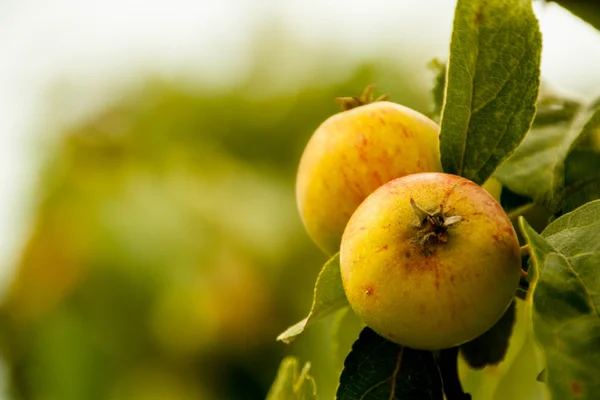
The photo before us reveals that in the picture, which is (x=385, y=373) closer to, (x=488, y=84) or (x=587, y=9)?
(x=488, y=84)

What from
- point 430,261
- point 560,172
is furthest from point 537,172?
point 430,261

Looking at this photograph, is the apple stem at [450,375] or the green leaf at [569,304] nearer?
the green leaf at [569,304]

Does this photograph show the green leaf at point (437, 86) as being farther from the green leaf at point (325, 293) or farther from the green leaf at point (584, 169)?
the green leaf at point (325, 293)

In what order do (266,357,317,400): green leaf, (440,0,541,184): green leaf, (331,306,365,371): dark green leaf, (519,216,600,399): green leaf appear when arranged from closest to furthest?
1. (519,216,600,399): green leaf
2. (440,0,541,184): green leaf
3. (266,357,317,400): green leaf
4. (331,306,365,371): dark green leaf

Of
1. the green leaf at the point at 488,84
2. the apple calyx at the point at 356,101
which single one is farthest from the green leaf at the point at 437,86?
the green leaf at the point at 488,84

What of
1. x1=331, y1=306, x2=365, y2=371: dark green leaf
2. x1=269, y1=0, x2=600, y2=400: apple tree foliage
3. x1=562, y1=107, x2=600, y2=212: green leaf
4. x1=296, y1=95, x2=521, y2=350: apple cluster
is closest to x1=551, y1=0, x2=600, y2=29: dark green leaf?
x1=269, y1=0, x2=600, y2=400: apple tree foliage

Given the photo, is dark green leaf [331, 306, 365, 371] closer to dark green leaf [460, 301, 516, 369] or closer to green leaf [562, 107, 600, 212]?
dark green leaf [460, 301, 516, 369]
